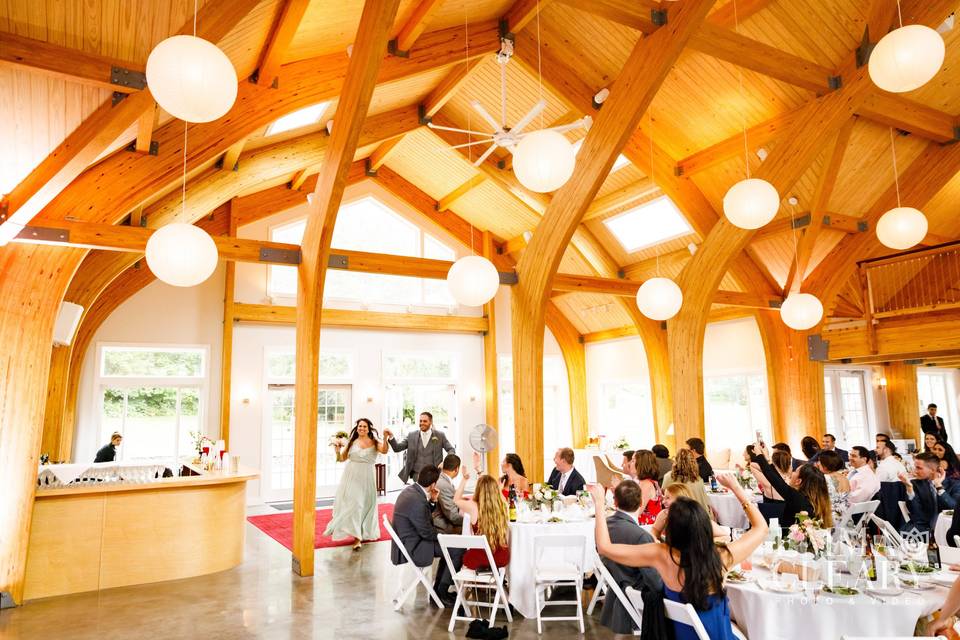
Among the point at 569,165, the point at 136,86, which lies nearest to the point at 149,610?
the point at 136,86

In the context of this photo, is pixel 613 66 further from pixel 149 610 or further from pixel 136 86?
pixel 149 610

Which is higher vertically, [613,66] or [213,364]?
[613,66]

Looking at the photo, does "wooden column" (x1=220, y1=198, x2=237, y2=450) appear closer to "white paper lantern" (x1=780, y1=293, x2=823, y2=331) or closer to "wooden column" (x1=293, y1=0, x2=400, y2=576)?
"wooden column" (x1=293, y1=0, x2=400, y2=576)

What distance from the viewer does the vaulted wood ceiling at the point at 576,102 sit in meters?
4.36

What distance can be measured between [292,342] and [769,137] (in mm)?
8775

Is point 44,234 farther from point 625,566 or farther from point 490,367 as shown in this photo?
point 490,367

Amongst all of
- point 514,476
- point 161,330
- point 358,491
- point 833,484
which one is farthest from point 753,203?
point 161,330

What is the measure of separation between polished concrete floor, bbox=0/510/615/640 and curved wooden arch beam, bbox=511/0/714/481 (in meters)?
2.71

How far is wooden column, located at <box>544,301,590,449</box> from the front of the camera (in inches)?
589

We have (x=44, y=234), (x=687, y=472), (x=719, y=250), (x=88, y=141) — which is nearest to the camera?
(x=88, y=141)

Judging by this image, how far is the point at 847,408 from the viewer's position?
13.1m

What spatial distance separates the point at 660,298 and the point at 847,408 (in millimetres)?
8921

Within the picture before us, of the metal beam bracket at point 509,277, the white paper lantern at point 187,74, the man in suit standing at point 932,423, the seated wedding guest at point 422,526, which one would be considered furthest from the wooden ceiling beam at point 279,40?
the man in suit standing at point 932,423

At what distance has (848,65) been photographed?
24.4 ft
